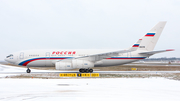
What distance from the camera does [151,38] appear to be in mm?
27531

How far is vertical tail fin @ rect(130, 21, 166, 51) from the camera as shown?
2744cm

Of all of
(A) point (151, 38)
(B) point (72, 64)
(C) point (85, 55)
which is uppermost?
(A) point (151, 38)

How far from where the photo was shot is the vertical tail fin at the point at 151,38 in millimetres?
27438

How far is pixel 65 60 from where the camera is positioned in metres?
25.0
